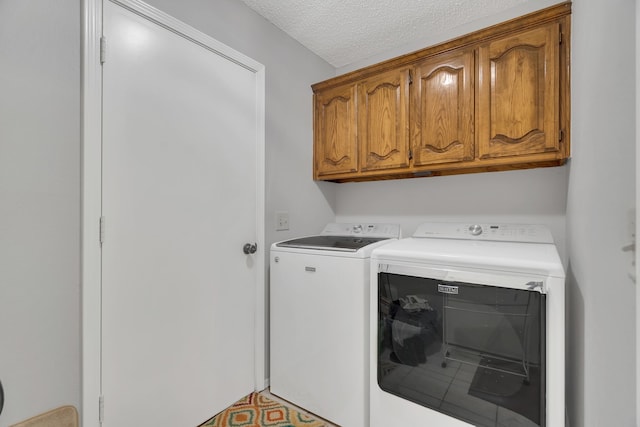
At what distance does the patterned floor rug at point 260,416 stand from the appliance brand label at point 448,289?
1.02 m

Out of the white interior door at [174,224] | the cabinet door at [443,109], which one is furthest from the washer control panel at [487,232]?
the white interior door at [174,224]

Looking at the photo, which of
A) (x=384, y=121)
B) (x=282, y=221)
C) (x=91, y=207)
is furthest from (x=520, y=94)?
(x=91, y=207)

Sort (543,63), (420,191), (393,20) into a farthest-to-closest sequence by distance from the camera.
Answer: (420,191) < (393,20) < (543,63)

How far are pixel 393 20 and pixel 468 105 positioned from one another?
2.58 ft

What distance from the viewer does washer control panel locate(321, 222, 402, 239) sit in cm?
214

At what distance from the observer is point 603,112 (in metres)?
0.75

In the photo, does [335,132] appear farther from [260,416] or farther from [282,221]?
[260,416]

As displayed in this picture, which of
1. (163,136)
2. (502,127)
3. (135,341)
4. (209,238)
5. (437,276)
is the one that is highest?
(502,127)

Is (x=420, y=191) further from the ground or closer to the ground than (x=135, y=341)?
further from the ground

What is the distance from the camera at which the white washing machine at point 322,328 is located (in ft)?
4.93

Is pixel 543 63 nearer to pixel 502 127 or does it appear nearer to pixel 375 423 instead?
→ pixel 502 127

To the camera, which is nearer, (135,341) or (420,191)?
(135,341)

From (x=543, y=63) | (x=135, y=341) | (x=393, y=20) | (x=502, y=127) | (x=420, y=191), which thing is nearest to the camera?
(x=135, y=341)

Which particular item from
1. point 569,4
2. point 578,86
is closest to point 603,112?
point 578,86
